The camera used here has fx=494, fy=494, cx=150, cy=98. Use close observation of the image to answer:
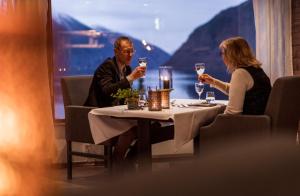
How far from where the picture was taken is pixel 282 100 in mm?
3051

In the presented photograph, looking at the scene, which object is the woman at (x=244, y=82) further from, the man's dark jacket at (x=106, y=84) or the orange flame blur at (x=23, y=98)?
the orange flame blur at (x=23, y=98)

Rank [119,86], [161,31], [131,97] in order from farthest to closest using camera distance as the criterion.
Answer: [161,31]
[119,86]
[131,97]

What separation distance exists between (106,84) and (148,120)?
566 mm

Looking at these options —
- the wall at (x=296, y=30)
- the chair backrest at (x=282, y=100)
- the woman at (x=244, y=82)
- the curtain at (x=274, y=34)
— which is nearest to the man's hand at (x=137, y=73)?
the woman at (x=244, y=82)

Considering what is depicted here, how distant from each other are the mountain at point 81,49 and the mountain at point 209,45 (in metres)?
0.17

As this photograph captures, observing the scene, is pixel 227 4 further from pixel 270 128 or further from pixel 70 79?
pixel 270 128

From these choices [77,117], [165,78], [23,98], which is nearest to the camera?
[23,98]

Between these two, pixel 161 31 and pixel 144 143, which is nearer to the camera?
pixel 144 143

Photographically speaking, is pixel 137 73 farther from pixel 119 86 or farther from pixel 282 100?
pixel 282 100

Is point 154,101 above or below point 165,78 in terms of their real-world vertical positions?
below

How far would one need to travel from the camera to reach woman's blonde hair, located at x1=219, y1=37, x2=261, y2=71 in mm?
3131

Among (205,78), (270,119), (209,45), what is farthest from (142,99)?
(209,45)

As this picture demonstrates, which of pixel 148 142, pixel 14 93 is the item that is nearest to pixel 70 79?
pixel 148 142

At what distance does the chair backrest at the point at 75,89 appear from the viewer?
162 inches
